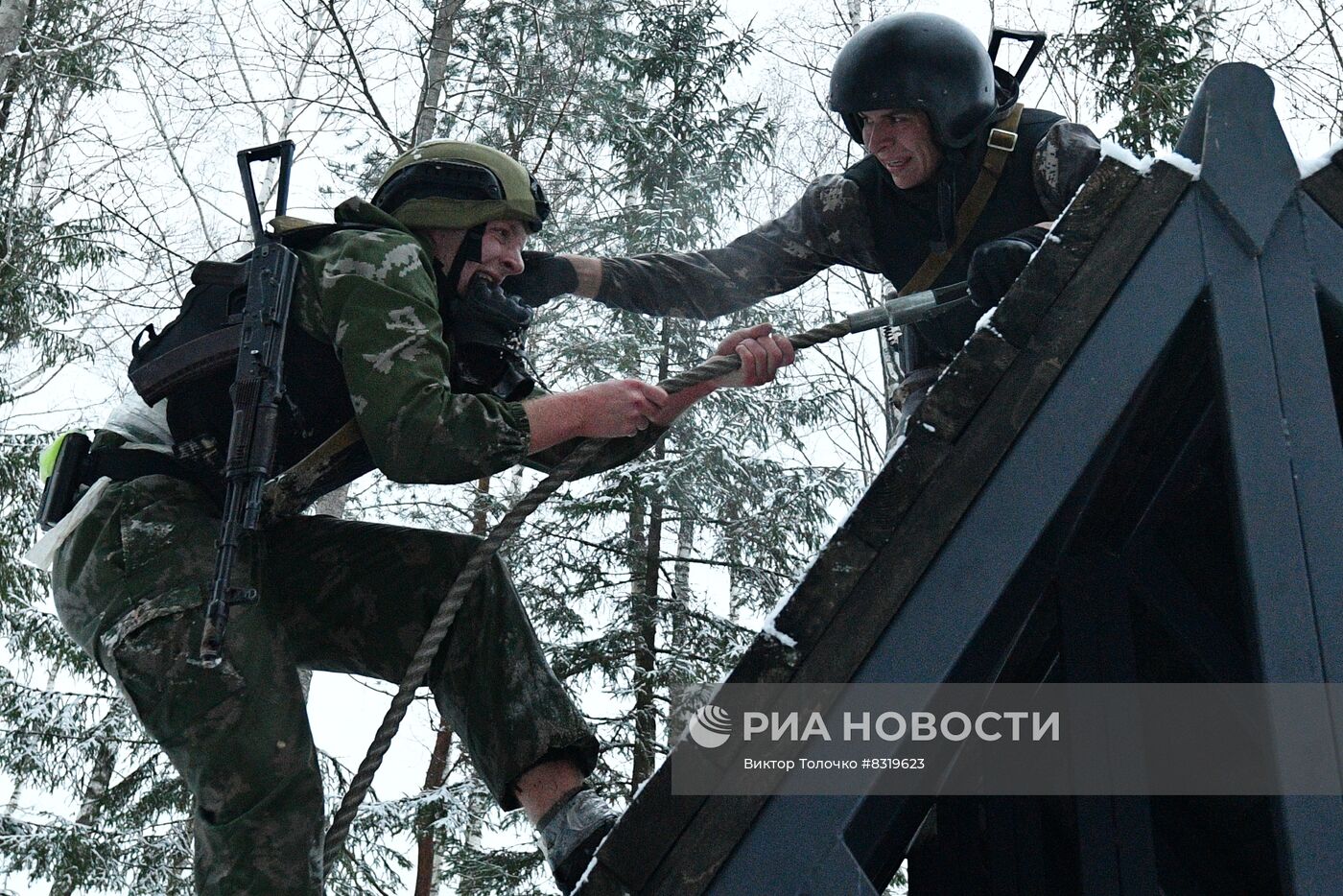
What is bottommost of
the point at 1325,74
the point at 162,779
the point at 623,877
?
the point at 623,877

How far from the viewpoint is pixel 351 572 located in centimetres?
302

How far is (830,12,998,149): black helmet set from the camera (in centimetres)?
400

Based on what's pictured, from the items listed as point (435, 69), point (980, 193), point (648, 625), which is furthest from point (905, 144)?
point (435, 69)

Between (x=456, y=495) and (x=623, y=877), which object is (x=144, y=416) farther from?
(x=456, y=495)

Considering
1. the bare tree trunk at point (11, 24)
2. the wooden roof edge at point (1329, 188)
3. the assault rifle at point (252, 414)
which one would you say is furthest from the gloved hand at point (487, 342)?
the bare tree trunk at point (11, 24)

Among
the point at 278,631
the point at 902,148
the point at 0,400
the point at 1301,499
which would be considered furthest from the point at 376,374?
the point at 0,400

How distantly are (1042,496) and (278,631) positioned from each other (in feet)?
5.55

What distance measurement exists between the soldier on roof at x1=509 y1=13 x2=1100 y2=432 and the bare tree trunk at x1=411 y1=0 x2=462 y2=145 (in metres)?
8.96

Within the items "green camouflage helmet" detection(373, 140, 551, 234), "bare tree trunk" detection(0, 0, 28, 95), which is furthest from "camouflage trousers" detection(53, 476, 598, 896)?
"bare tree trunk" detection(0, 0, 28, 95)

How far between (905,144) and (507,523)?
6.79 feet

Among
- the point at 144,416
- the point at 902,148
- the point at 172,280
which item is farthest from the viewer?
the point at 172,280

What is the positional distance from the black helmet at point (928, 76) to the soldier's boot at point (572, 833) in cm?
239

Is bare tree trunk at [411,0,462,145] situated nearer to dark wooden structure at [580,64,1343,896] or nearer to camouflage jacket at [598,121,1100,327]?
camouflage jacket at [598,121,1100,327]

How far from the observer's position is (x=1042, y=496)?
1.88 meters
